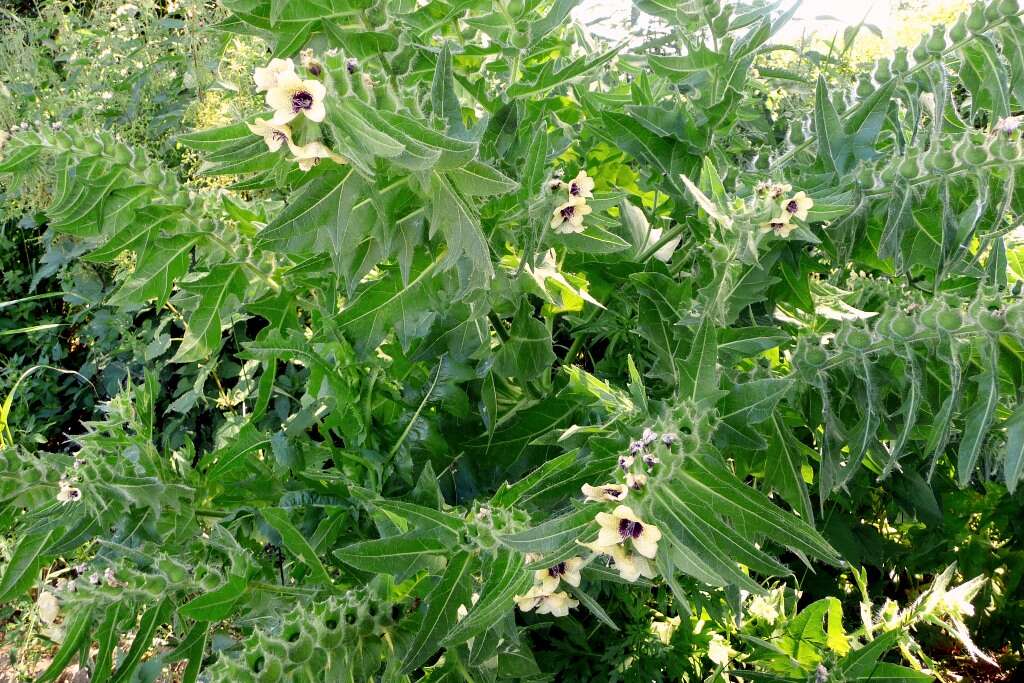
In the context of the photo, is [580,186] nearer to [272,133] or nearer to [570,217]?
[570,217]

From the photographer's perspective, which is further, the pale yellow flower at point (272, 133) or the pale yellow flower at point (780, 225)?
the pale yellow flower at point (780, 225)

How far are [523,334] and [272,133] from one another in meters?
0.37

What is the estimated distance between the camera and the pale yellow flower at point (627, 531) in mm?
566

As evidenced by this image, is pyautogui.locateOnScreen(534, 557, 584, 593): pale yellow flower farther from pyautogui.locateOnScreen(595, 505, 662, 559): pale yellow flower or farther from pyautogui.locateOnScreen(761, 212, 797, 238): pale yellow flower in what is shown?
pyautogui.locateOnScreen(761, 212, 797, 238): pale yellow flower

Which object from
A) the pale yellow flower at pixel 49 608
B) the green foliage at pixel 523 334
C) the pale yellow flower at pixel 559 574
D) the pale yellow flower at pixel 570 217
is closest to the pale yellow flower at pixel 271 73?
the green foliage at pixel 523 334

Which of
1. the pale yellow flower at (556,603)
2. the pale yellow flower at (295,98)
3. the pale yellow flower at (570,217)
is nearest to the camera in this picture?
the pale yellow flower at (295,98)

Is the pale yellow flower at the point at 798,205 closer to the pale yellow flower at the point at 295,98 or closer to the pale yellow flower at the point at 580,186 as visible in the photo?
the pale yellow flower at the point at 580,186

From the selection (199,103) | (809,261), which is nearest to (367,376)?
(809,261)

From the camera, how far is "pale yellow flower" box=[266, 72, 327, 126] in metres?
0.55

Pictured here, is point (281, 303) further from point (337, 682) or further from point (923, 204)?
point (923, 204)

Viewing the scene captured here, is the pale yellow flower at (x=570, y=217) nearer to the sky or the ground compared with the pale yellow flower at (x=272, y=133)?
nearer to the ground

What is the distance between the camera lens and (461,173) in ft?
2.15

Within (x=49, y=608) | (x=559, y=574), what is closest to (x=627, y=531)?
(x=559, y=574)

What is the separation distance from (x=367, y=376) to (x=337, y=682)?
0.35 metres
